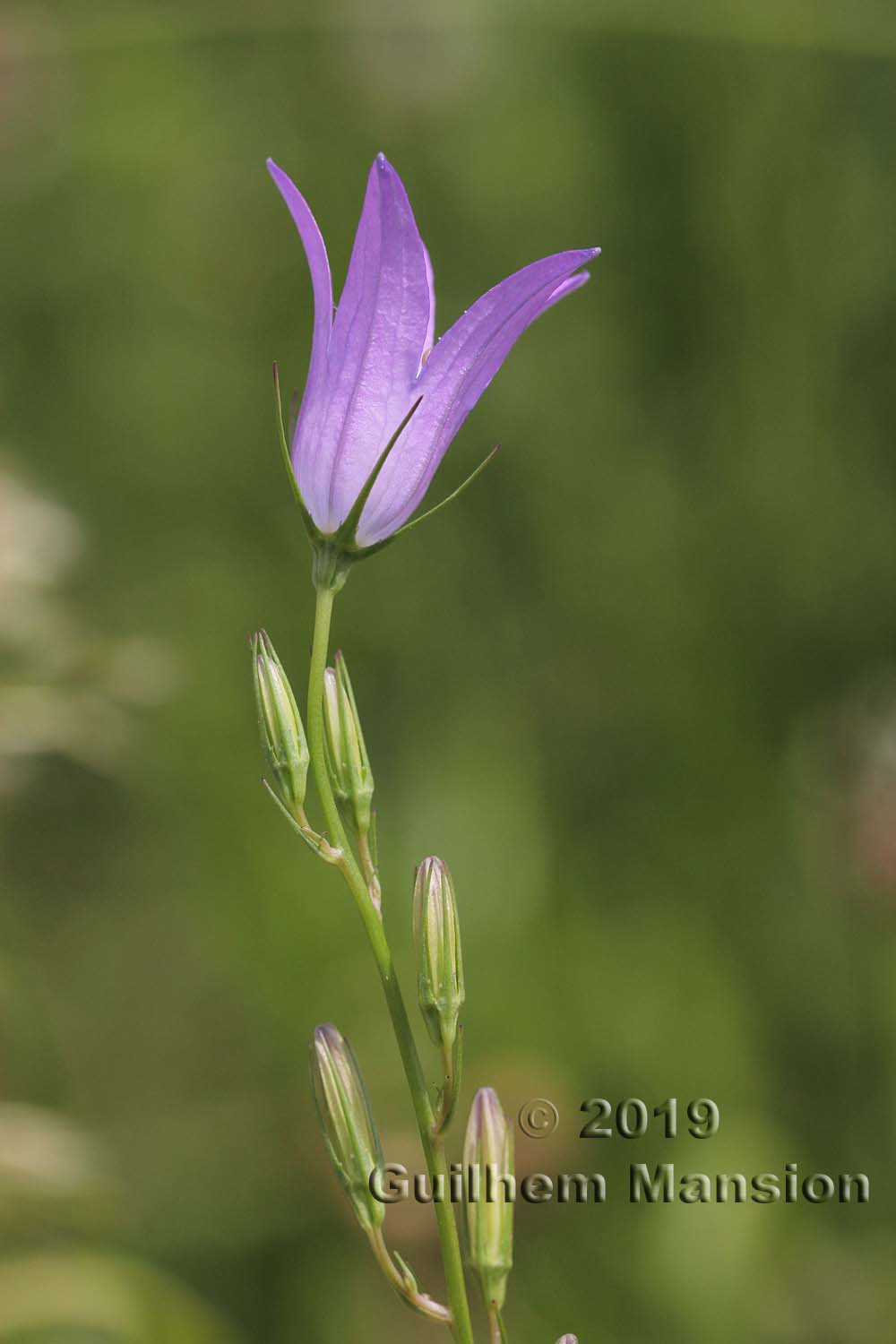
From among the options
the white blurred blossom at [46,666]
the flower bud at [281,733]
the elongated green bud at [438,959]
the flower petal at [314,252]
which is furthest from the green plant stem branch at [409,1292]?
the white blurred blossom at [46,666]

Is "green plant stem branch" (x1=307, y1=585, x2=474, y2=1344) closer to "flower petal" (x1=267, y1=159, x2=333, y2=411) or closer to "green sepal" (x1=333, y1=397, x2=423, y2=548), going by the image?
"green sepal" (x1=333, y1=397, x2=423, y2=548)

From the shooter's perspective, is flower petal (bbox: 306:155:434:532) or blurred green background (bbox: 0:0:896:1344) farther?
blurred green background (bbox: 0:0:896:1344)

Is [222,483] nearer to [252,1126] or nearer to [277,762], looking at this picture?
[252,1126]

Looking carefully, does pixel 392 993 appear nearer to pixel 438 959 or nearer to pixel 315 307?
pixel 438 959

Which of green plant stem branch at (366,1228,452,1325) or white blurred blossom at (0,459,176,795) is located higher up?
white blurred blossom at (0,459,176,795)

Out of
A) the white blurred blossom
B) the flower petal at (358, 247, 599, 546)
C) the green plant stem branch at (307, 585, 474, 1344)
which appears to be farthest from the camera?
the white blurred blossom

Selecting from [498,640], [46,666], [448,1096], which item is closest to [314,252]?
[448,1096]

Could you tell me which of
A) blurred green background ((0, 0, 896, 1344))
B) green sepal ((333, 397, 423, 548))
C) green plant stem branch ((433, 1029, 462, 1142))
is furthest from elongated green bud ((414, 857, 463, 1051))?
blurred green background ((0, 0, 896, 1344))

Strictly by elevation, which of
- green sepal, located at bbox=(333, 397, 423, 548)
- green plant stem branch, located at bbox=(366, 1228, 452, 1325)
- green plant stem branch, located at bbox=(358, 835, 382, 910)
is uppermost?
green sepal, located at bbox=(333, 397, 423, 548)
